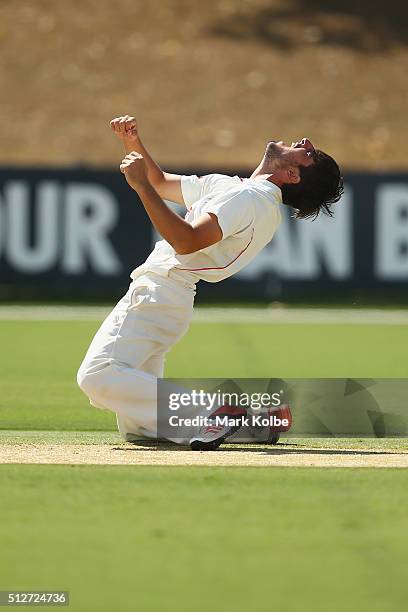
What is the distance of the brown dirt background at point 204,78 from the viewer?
99.9 feet

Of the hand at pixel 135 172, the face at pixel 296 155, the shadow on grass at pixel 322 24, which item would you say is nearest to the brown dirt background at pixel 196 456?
the hand at pixel 135 172

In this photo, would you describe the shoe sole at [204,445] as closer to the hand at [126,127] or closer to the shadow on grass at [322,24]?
the hand at [126,127]

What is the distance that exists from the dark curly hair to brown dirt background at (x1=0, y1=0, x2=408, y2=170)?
2144cm

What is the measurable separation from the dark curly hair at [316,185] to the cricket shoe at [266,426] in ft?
3.86

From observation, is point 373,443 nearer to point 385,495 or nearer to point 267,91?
point 385,495

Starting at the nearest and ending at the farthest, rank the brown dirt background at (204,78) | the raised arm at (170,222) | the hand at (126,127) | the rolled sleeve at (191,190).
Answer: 1. the raised arm at (170,222)
2. the hand at (126,127)
3. the rolled sleeve at (191,190)
4. the brown dirt background at (204,78)

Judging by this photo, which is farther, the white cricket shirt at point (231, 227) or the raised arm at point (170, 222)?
the white cricket shirt at point (231, 227)

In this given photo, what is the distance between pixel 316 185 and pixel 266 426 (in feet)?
4.54

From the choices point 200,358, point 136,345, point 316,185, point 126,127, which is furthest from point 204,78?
point 136,345

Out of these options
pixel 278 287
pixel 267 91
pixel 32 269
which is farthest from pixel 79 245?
pixel 267 91

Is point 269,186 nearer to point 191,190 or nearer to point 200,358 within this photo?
point 191,190

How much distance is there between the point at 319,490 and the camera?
594cm

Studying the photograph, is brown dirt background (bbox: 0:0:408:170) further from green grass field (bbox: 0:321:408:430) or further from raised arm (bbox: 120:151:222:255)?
raised arm (bbox: 120:151:222:255)

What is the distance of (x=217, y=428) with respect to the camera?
23.9ft
